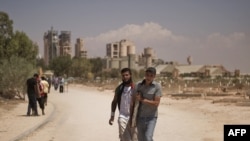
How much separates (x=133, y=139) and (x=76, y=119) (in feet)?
30.3

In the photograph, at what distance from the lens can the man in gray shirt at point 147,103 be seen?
717cm

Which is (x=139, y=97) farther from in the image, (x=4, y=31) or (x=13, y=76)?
(x=4, y=31)

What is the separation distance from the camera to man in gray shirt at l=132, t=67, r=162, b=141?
7.17 metres

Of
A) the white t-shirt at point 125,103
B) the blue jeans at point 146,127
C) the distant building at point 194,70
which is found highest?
the white t-shirt at point 125,103

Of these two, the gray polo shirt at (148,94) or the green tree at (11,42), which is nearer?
the gray polo shirt at (148,94)

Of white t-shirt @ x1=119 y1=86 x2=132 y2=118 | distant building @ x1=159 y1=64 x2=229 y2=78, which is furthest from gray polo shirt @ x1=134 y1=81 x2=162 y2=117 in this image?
distant building @ x1=159 y1=64 x2=229 y2=78

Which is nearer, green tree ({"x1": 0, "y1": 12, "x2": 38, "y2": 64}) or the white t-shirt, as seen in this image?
the white t-shirt

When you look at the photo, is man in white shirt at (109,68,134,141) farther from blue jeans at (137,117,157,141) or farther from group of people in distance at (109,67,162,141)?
blue jeans at (137,117,157,141)

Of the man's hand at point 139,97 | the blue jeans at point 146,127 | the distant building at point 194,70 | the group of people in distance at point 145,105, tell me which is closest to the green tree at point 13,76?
the group of people in distance at point 145,105

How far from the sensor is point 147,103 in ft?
23.4

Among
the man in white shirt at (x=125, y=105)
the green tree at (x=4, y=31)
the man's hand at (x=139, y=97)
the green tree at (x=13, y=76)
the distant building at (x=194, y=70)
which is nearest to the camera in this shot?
the man's hand at (x=139, y=97)

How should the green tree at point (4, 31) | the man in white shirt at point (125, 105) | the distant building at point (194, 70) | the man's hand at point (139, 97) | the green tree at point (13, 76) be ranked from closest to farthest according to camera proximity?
the man's hand at point (139, 97) → the man in white shirt at point (125, 105) → the green tree at point (13, 76) → the green tree at point (4, 31) → the distant building at point (194, 70)

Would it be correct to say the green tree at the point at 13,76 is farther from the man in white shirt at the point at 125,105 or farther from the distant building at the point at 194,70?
the distant building at the point at 194,70

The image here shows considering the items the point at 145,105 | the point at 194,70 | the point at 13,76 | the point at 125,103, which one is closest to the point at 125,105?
the point at 125,103
